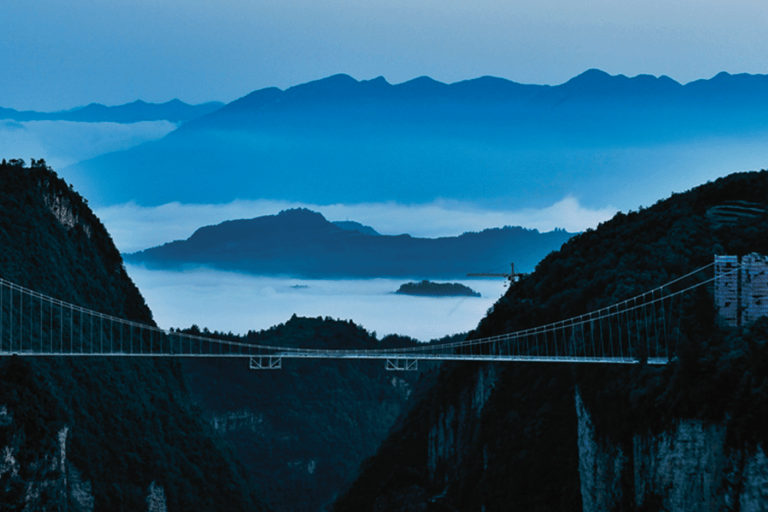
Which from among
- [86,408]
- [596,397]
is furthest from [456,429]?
Answer: [596,397]

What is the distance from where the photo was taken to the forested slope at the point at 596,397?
47.0 metres

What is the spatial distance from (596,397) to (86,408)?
38.4 m

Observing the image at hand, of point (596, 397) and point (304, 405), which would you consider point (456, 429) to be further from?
point (304, 405)

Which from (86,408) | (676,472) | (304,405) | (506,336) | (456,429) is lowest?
(676,472)

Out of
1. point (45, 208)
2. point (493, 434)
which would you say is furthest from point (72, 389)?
point (493, 434)

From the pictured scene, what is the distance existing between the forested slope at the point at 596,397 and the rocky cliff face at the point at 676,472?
0.10 metres

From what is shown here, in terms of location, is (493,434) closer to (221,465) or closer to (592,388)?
(592,388)

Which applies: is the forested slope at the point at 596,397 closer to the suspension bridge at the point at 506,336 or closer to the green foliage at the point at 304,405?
the suspension bridge at the point at 506,336

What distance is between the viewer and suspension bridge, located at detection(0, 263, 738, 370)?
56469mm

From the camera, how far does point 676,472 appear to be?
48.3m

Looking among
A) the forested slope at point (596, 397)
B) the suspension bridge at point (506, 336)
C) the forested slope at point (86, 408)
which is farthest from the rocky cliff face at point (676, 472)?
the forested slope at point (86, 408)

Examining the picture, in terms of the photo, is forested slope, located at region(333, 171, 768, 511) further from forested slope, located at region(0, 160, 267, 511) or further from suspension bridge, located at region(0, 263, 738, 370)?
forested slope, located at region(0, 160, 267, 511)

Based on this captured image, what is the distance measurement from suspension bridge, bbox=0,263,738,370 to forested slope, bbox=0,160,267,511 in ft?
4.10

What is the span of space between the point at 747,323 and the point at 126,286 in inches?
2525
